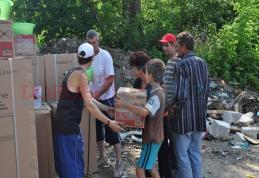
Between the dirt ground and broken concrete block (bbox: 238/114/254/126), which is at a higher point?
broken concrete block (bbox: 238/114/254/126)

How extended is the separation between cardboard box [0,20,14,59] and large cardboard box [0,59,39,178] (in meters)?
0.19

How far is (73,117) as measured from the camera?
171 inches

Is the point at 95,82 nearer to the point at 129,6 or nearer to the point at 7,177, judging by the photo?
the point at 7,177


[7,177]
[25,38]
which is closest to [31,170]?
[7,177]

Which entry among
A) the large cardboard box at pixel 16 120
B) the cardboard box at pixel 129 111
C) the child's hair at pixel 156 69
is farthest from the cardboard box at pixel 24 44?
the child's hair at pixel 156 69

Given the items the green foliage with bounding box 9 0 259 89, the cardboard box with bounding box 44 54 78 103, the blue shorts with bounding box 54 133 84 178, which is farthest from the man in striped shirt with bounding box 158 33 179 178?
the green foliage with bounding box 9 0 259 89

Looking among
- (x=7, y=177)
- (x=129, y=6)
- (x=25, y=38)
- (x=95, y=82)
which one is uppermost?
(x=129, y=6)

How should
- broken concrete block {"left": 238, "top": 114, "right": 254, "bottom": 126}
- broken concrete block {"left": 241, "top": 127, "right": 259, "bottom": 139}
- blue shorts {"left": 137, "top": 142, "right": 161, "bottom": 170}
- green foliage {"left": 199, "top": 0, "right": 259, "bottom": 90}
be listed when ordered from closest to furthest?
1. blue shorts {"left": 137, "top": 142, "right": 161, "bottom": 170}
2. broken concrete block {"left": 241, "top": 127, "right": 259, "bottom": 139}
3. broken concrete block {"left": 238, "top": 114, "right": 254, "bottom": 126}
4. green foliage {"left": 199, "top": 0, "right": 259, "bottom": 90}

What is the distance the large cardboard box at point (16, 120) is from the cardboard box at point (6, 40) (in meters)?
0.19

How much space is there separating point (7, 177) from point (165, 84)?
195 cm

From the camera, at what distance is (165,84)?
4.79 meters

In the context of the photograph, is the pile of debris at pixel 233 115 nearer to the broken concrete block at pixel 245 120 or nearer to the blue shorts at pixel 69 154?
the broken concrete block at pixel 245 120

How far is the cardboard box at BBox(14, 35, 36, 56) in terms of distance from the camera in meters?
4.80

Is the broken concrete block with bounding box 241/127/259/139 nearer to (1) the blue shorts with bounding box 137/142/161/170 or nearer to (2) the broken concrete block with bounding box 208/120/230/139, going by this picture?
(2) the broken concrete block with bounding box 208/120/230/139
